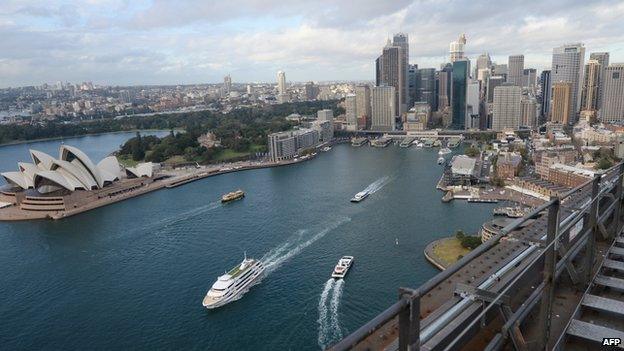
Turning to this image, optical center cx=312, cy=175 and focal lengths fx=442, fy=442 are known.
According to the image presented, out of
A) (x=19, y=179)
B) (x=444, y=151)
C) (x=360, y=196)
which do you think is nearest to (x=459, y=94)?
(x=444, y=151)

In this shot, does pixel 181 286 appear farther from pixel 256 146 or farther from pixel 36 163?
pixel 256 146

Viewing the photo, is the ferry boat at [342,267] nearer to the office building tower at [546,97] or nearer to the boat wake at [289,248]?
the boat wake at [289,248]

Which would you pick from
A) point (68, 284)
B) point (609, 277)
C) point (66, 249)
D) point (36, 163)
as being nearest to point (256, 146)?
point (36, 163)

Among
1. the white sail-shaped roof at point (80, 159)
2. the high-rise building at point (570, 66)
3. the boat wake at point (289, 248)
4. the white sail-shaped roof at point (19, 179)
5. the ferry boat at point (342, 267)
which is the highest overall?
the high-rise building at point (570, 66)

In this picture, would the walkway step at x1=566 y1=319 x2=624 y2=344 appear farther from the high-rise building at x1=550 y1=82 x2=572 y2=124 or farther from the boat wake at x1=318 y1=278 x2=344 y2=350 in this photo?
the high-rise building at x1=550 y1=82 x2=572 y2=124

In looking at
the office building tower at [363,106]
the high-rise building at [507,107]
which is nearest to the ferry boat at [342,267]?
the high-rise building at [507,107]

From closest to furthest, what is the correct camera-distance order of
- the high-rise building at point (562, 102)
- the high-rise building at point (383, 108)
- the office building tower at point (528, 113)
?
the office building tower at point (528, 113), the high-rise building at point (562, 102), the high-rise building at point (383, 108)
